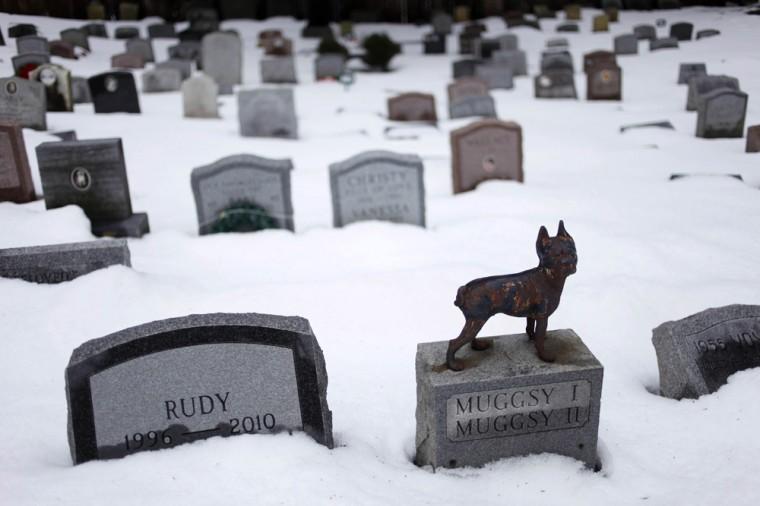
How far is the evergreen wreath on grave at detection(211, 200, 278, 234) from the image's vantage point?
23.2 feet

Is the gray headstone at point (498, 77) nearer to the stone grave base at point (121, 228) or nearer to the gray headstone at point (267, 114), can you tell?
the gray headstone at point (267, 114)

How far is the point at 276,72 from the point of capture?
18062mm

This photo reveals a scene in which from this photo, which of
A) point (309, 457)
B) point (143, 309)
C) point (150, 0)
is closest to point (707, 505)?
point (309, 457)

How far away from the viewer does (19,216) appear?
264 inches

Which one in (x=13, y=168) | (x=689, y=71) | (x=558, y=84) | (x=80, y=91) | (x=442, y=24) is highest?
(x=442, y=24)

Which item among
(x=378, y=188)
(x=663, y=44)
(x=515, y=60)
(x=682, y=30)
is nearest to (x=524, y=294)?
(x=378, y=188)

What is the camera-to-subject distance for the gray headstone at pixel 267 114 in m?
11.5

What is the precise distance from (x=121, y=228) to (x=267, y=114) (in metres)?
5.22

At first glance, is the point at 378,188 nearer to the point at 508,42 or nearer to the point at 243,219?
the point at 243,219

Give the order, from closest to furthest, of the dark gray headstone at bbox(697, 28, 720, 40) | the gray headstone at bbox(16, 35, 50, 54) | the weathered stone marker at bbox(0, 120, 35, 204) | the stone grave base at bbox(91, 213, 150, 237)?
the stone grave base at bbox(91, 213, 150, 237) → the weathered stone marker at bbox(0, 120, 35, 204) → the gray headstone at bbox(16, 35, 50, 54) → the dark gray headstone at bbox(697, 28, 720, 40)

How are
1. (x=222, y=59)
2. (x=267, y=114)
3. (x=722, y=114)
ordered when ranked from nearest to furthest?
(x=722, y=114) → (x=267, y=114) → (x=222, y=59)

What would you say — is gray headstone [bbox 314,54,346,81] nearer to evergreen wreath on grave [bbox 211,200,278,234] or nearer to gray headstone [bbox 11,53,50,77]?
gray headstone [bbox 11,53,50,77]

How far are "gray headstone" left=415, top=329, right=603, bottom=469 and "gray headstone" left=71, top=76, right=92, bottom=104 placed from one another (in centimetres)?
1288

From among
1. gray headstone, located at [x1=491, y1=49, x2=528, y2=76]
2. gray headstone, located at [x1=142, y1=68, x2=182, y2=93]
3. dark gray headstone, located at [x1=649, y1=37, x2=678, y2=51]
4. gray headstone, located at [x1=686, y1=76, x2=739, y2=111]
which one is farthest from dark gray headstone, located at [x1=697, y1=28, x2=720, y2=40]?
gray headstone, located at [x1=142, y1=68, x2=182, y2=93]
